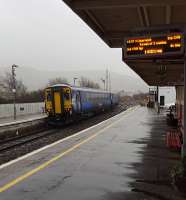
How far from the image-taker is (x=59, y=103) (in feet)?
96.9

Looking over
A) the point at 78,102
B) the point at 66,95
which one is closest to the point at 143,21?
the point at 66,95

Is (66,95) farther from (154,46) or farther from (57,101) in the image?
(154,46)

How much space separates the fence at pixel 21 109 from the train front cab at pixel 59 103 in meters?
12.3

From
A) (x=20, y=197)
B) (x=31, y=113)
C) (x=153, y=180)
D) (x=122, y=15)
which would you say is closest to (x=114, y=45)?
(x=122, y=15)

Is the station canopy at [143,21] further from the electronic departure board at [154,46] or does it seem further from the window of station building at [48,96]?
the window of station building at [48,96]

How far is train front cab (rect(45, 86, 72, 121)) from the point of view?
29.3 meters

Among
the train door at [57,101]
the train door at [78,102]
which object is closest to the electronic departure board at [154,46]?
the train door at [57,101]

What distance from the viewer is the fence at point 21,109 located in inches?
1631

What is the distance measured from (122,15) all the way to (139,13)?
44cm

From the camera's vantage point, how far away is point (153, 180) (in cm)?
895

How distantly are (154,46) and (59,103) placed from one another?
2095cm

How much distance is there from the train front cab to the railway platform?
14388 millimetres

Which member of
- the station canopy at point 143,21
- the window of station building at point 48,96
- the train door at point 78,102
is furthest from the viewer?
the train door at point 78,102

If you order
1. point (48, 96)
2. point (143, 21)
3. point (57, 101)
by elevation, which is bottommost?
point (57, 101)
